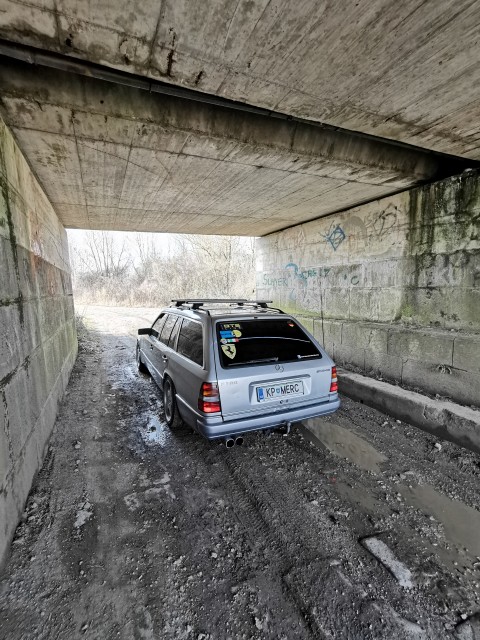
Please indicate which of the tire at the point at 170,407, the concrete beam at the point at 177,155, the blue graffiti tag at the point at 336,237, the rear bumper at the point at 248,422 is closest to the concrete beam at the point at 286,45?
the concrete beam at the point at 177,155

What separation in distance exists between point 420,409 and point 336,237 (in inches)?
148

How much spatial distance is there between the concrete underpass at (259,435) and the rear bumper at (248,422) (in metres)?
0.47

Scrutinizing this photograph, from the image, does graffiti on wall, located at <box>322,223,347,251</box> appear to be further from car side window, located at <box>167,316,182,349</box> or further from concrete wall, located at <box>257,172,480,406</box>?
car side window, located at <box>167,316,182,349</box>

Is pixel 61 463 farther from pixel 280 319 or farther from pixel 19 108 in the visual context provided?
pixel 19 108

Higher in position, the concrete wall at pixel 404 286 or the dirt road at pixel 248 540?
the concrete wall at pixel 404 286

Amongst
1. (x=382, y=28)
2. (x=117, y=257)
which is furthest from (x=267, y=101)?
(x=117, y=257)

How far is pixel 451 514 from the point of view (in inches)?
103

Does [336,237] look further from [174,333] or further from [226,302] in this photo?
[174,333]

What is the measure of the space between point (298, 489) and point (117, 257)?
4174cm

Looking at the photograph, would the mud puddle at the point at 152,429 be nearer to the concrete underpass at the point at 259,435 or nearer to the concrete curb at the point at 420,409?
the concrete underpass at the point at 259,435

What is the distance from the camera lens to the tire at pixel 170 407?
3.99 m

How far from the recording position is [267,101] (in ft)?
8.80

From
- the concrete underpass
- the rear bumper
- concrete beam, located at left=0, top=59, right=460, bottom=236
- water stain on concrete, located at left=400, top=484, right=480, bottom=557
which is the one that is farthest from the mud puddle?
concrete beam, located at left=0, top=59, right=460, bottom=236

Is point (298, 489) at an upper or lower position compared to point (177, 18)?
A: lower
